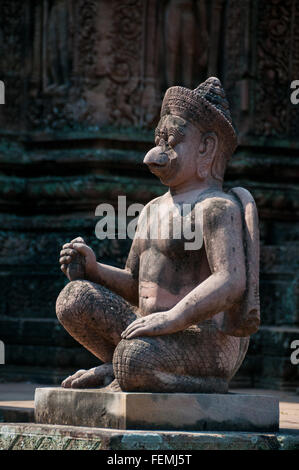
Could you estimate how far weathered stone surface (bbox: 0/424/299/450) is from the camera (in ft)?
18.7

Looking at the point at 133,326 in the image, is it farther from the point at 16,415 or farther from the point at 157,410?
the point at 16,415

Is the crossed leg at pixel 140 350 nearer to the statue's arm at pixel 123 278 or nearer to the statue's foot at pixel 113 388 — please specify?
the statue's foot at pixel 113 388

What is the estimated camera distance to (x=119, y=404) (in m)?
5.91

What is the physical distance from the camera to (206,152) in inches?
260

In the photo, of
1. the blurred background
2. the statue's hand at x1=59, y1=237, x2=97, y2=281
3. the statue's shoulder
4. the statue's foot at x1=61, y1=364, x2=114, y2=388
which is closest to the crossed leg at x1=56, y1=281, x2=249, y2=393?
the statue's foot at x1=61, y1=364, x2=114, y2=388

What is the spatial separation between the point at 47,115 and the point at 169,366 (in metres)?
7.19

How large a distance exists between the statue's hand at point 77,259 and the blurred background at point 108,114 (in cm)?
521

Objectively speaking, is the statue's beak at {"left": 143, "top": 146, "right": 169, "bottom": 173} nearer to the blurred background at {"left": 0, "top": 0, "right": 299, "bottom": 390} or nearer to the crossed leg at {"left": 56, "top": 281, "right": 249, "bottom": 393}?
the crossed leg at {"left": 56, "top": 281, "right": 249, "bottom": 393}

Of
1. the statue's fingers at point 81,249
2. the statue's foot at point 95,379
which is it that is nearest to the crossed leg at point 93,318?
the statue's foot at point 95,379

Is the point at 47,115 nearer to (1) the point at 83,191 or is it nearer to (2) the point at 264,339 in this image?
(1) the point at 83,191

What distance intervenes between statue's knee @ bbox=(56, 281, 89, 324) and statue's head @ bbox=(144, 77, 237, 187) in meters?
0.78

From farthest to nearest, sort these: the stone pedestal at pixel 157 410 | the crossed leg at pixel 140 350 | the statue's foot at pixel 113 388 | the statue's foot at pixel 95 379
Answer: the statue's foot at pixel 95 379, the statue's foot at pixel 113 388, the crossed leg at pixel 140 350, the stone pedestal at pixel 157 410

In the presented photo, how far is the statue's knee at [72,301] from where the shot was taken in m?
6.36
